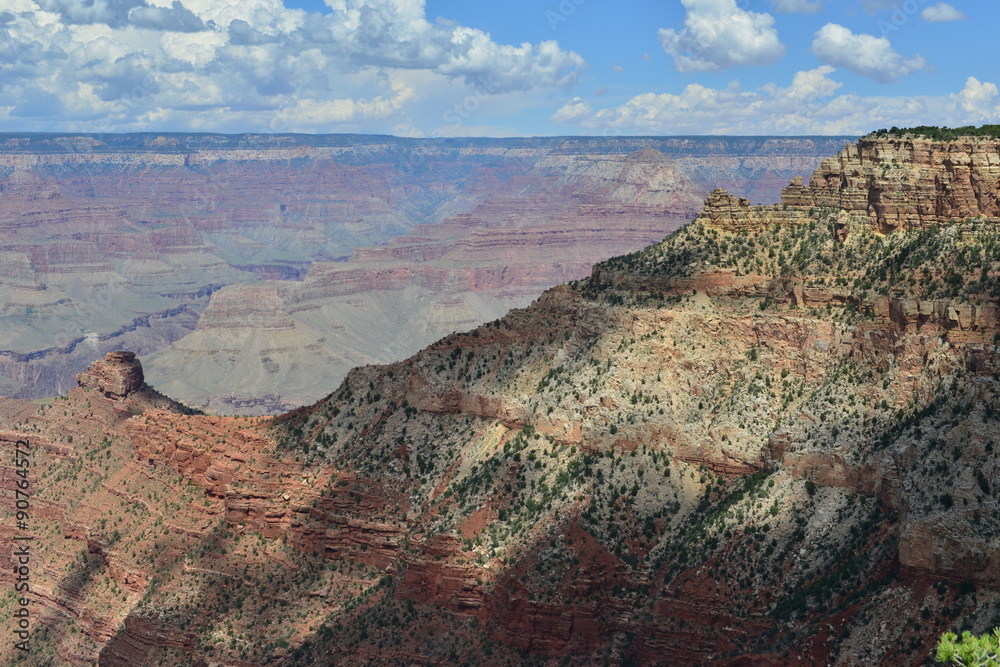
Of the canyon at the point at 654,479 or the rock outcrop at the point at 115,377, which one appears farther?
the rock outcrop at the point at 115,377

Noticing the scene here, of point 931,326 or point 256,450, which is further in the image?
point 256,450

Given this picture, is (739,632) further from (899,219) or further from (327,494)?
(327,494)

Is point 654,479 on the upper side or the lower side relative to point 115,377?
upper

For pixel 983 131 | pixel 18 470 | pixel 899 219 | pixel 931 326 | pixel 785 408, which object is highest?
pixel 983 131

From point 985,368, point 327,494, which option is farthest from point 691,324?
point 327,494

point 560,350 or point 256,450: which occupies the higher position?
point 560,350

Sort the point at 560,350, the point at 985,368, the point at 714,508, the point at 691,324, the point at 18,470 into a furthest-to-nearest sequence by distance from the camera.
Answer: the point at 18,470
the point at 560,350
the point at 691,324
the point at 714,508
the point at 985,368

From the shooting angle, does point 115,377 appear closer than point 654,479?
No

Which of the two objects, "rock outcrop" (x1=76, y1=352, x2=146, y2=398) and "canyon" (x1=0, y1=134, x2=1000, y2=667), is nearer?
"canyon" (x1=0, y1=134, x2=1000, y2=667)
